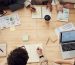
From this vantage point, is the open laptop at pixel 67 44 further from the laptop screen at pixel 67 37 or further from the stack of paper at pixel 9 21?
the stack of paper at pixel 9 21

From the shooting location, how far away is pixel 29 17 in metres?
3.06

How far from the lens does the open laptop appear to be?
9.14 feet

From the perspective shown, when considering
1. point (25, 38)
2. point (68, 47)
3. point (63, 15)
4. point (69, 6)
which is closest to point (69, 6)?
point (69, 6)

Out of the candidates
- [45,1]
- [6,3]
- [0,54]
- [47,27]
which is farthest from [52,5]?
[0,54]

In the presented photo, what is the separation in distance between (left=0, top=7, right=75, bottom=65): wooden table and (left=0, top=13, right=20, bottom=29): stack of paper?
5 cm

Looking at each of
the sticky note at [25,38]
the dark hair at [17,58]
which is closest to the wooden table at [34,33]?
the sticky note at [25,38]

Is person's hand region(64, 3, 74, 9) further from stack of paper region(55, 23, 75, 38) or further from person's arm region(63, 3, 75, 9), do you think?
stack of paper region(55, 23, 75, 38)

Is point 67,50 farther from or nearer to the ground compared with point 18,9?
nearer to the ground

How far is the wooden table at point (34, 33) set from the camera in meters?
2.84

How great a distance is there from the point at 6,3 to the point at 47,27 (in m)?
0.58

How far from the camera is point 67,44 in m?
2.82

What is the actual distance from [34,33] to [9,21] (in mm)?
329

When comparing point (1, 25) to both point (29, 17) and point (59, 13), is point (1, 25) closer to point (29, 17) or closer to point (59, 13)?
point (29, 17)

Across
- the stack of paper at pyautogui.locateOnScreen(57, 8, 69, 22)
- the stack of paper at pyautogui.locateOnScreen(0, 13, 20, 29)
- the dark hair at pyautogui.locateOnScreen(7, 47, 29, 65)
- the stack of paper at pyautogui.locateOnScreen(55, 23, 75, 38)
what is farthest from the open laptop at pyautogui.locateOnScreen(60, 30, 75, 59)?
the dark hair at pyautogui.locateOnScreen(7, 47, 29, 65)
